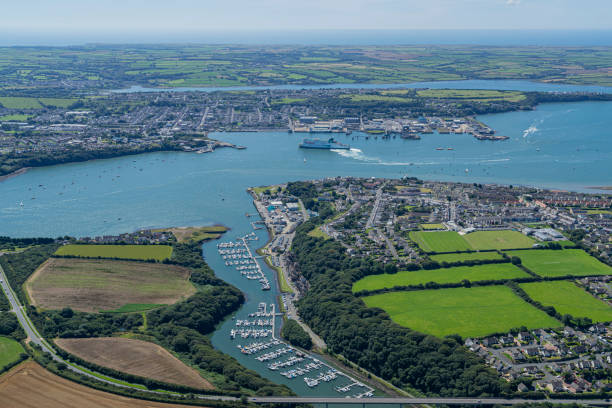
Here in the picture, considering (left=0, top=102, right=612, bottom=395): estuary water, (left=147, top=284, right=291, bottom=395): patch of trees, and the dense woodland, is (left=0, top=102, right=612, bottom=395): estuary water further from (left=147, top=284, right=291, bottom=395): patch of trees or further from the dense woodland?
the dense woodland

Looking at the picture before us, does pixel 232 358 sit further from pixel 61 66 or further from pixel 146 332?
pixel 61 66

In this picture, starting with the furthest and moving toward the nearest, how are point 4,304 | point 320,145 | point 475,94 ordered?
point 475,94, point 320,145, point 4,304

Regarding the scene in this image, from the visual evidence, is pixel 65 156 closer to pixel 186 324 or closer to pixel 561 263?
pixel 186 324

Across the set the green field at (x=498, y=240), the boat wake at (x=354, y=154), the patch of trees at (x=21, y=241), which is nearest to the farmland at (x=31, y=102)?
the boat wake at (x=354, y=154)

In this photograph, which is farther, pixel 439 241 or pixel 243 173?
pixel 243 173

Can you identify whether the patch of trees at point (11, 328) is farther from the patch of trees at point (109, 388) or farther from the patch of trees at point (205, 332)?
the patch of trees at point (205, 332)

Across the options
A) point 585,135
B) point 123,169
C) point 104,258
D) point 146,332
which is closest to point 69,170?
point 123,169

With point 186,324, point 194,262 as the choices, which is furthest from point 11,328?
point 194,262
